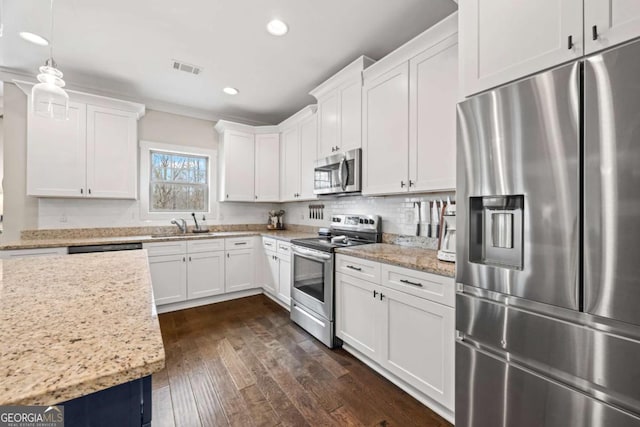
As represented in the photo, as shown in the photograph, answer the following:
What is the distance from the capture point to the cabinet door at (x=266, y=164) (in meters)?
4.11

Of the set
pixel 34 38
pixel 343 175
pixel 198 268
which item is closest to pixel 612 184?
pixel 343 175

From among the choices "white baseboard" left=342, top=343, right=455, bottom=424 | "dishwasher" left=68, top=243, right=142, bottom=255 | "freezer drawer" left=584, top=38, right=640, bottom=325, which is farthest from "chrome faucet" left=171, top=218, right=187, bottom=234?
"freezer drawer" left=584, top=38, right=640, bottom=325

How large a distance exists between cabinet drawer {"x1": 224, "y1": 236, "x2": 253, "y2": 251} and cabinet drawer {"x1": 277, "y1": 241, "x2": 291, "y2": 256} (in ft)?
2.03

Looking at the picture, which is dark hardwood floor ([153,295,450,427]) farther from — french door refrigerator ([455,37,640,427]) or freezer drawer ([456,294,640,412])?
freezer drawer ([456,294,640,412])

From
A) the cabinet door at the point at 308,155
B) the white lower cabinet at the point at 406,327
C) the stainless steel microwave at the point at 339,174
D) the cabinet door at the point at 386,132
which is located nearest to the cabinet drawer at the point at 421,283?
the white lower cabinet at the point at 406,327

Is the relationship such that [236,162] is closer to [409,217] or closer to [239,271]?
[239,271]

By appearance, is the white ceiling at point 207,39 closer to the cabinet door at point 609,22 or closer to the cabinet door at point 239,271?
the cabinet door at point 609,22

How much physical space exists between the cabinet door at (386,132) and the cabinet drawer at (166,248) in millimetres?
2319

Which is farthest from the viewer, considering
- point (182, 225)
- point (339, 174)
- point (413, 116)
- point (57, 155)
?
point (182, 225)

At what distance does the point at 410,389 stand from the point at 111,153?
3.87 metres

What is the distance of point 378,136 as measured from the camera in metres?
2.38

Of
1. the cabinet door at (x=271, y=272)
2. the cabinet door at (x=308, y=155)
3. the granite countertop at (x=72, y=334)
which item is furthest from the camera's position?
the cabinet door at (x=271, y=272)

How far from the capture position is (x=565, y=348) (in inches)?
41.4

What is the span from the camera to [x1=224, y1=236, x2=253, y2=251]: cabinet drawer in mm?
3604
